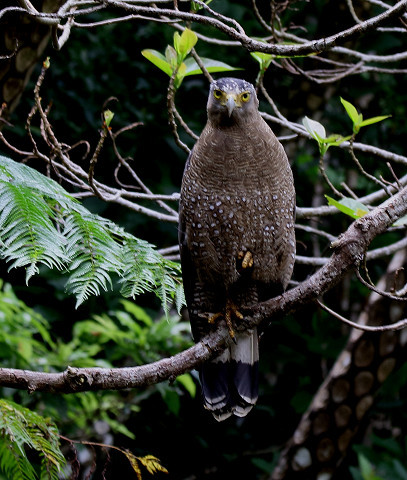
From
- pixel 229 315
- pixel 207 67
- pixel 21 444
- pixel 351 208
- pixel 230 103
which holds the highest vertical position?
pixel 207 67

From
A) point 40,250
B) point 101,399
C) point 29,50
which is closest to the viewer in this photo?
point 40,250

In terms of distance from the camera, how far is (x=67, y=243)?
6.22ft

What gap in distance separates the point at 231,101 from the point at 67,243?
0.95 m

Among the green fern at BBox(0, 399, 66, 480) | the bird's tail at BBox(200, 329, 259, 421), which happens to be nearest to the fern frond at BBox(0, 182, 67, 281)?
the green fern at BBox(0, 399, 66, 480)

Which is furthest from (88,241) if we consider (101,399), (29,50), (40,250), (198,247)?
(101,399)

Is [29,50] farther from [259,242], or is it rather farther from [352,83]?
[352,83]

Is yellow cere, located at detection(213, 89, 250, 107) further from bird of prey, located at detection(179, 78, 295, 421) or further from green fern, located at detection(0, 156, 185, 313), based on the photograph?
green fern, located at detection(0, 156, 185, 313)

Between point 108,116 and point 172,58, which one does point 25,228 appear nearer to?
point 108,116

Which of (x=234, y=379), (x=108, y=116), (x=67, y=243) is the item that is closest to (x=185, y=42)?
(x=108, y=116)

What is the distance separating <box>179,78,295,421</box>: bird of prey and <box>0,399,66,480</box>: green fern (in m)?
0.82

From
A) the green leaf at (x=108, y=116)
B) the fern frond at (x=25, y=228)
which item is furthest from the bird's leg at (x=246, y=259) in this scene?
the fern frond at (x=25, y=228)

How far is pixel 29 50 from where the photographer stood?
112 inches

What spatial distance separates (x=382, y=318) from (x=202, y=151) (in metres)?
1.97

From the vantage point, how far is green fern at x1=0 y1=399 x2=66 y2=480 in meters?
1.80
